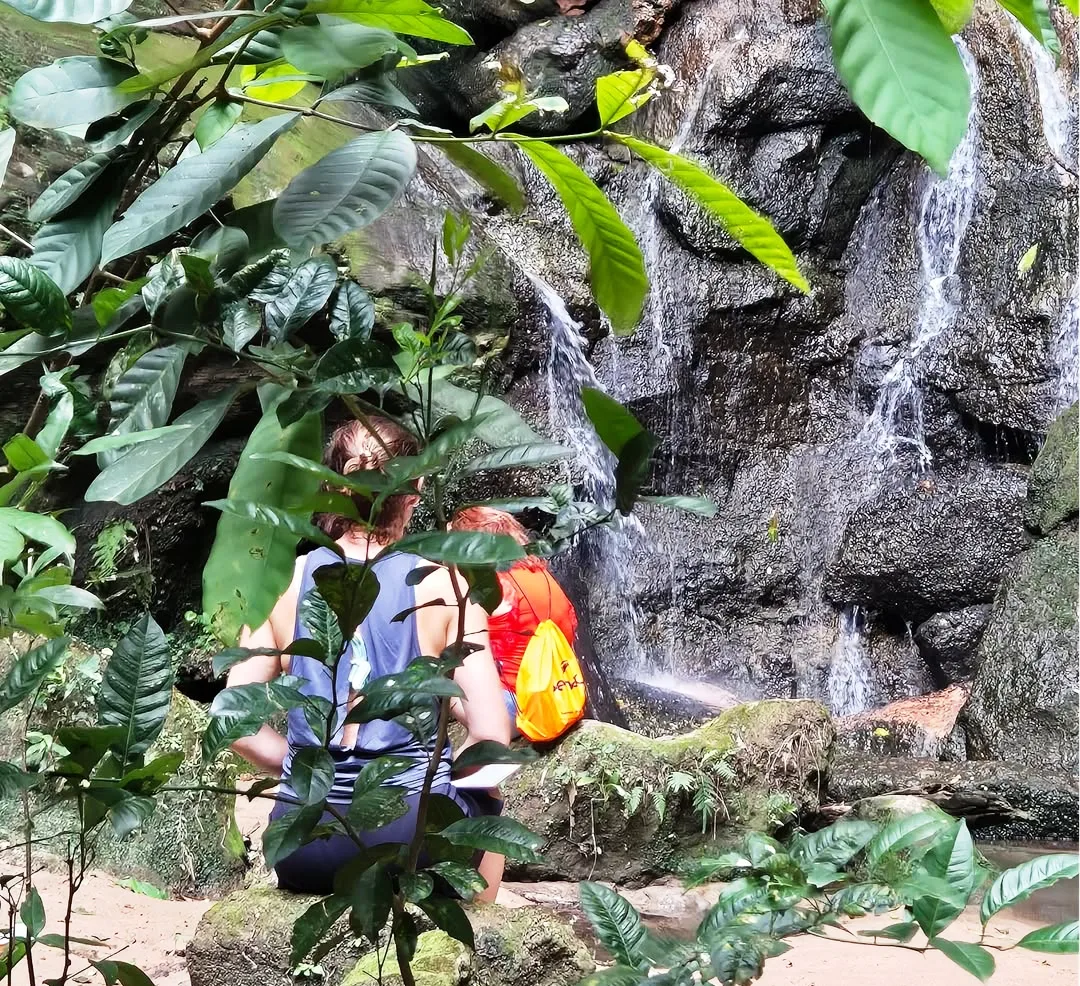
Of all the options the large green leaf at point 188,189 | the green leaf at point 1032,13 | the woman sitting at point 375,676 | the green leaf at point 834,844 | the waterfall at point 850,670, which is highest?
the green leaf at point 1032,13

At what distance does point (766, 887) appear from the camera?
1008 mm

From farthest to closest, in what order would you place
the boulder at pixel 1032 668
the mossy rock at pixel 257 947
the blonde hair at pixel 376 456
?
the boulder at pixel 1032 668 < the mossy rock at pixel 257 947 < the blonde hair at pixel 376 456

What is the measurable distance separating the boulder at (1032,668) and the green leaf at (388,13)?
622cm

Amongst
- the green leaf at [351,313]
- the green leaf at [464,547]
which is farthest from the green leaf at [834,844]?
the green leaf at [351,313]

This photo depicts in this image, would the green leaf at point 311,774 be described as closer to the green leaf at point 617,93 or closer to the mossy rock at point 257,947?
the green leaf at point 617,93

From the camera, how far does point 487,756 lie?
41.8 inches

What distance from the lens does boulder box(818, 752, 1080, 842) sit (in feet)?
18.3

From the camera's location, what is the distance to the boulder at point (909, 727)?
284 inches

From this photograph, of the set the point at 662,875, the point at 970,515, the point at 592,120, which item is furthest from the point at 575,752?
the point at 592,120

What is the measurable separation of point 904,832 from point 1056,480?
687cm

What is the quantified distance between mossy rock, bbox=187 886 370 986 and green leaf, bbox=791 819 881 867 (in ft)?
5.66

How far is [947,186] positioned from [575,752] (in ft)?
22.6

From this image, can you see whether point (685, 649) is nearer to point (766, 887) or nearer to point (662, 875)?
point (662, 875)

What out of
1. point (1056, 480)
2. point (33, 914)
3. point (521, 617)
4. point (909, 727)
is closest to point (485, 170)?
point (33, 914)
